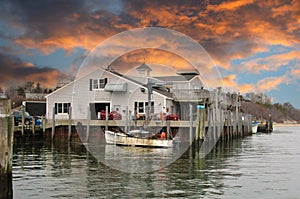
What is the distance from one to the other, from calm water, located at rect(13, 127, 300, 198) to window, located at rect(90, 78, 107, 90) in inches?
866

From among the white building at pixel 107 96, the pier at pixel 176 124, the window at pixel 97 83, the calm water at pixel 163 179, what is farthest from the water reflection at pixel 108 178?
the window at pixel 97 83

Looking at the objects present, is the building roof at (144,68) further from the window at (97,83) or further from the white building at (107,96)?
the window at (97,83)

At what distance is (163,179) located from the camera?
1959 centimetres

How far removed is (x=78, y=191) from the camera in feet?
54.8

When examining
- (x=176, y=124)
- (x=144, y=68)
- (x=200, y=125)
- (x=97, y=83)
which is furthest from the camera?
(x=144, y=68)

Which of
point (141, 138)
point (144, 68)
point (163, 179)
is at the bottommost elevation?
point (163, 179)

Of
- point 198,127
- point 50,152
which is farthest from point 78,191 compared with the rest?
point 198,127

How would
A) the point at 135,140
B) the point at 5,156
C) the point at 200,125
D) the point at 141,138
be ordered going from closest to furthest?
the point at 5,156 → the point at 141,138 → the point at 135,140 → the point at 200,125

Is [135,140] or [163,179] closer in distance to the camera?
[163,179]

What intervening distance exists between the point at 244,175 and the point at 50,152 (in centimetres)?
1535

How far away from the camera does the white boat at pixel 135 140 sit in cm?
3394

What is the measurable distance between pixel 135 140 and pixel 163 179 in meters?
15.2

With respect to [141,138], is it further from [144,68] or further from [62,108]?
[144,68]

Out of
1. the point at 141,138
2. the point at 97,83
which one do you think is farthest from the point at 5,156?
the point at 97,83
